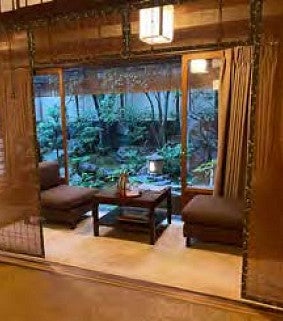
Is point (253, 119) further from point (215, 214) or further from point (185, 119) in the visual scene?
point (185, 119)

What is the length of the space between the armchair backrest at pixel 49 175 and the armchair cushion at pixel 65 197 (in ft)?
0.38

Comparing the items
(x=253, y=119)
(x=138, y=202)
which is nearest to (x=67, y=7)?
(x=253, y=119)

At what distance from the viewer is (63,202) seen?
3.99 m

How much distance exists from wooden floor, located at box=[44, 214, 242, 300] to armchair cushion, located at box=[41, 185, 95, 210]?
294mm

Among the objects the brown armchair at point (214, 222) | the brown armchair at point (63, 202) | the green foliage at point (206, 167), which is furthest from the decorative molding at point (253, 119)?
the brown armchair at point (63, 202)

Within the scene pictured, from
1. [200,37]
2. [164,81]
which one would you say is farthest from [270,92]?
[164,81]

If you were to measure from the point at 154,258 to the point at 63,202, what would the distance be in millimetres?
1321

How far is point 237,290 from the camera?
266 cm

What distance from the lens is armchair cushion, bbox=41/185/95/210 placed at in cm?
400

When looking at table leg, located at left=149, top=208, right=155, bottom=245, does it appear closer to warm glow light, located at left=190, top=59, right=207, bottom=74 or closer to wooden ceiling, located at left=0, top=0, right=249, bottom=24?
warm glow light, located at left=190, top=59, right=207, bottom=74

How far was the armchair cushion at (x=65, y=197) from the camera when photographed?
400 cm

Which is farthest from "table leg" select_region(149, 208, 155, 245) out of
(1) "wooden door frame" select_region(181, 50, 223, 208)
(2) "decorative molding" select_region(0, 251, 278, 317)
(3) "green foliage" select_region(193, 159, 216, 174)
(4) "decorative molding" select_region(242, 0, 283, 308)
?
(4) "decorative molding" select_region(242, 0, 283, 308)

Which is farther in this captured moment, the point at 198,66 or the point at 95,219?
the point at 198,66

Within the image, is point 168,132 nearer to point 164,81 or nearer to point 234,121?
point 164,81
